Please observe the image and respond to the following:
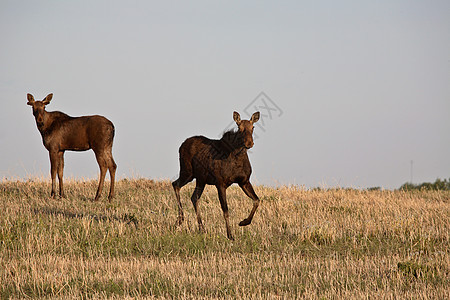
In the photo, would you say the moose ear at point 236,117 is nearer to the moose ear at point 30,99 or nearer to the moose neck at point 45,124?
the moose neck at point 45,124

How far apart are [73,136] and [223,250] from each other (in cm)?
863

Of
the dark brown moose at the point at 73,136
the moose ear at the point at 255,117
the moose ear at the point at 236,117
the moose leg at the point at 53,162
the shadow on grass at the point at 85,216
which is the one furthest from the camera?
the moose leg at the point at 53,162

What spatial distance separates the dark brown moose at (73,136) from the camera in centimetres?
1689

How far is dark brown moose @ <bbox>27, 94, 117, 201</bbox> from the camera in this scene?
1689 cm

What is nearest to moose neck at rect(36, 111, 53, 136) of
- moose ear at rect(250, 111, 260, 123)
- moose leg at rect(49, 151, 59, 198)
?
moose leg at rect(49, 151, 59, 198)

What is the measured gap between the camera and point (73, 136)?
16953mm

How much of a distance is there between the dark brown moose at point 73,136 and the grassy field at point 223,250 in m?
1.22

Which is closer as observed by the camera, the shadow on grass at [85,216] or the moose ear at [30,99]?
the shadow on grass at [85,216]

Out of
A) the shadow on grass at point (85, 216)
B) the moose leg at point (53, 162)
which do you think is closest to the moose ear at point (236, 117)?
the shadow on grass at point (85, 216)

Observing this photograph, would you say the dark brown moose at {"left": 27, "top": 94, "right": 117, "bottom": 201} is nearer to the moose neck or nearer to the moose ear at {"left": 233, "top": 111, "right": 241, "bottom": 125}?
the moose neck

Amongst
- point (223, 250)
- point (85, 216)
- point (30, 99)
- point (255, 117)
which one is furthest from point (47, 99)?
point (223, 250)

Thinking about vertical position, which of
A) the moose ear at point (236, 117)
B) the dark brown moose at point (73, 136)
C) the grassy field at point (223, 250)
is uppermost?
the dark brown moose at point (73, 136)

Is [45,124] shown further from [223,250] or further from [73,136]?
[223,250]

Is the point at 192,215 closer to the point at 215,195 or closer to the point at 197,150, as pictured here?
the point at 197,150
